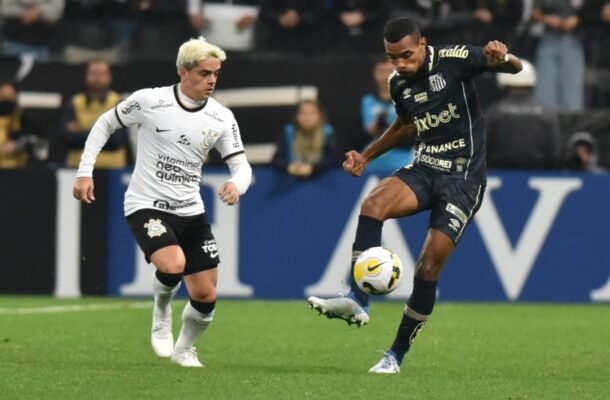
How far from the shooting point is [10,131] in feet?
54.4

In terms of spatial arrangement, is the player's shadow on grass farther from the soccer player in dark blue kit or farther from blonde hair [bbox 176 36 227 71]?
blonde hair [bbox 176 36 227 71]

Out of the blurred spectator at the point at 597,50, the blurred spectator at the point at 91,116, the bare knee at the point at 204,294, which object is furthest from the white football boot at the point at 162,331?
the blurred spectator at the point at 597,50

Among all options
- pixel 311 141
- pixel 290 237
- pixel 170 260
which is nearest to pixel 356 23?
pixel 311 141

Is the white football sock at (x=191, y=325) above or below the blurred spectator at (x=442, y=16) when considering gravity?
below

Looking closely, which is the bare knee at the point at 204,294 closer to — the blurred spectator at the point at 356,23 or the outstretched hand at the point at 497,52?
the outstretched hand at the point at 497,52

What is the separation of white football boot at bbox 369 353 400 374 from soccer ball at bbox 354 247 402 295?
56 centimetres

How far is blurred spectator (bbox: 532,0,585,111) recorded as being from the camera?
17.2 metres

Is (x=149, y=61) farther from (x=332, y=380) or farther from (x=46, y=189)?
(x=332, y=380)

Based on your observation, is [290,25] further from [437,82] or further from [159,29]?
[437,82]

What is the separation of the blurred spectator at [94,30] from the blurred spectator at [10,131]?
1.16 meters

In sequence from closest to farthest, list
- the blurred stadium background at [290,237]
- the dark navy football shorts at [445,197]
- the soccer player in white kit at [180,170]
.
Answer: the dark navy football shorts at [445,197] → the soccer player in white kit at [180,170] → the blurred stadium background at [290,237]

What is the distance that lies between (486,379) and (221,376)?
63.1 inches

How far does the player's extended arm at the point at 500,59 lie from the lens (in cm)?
936

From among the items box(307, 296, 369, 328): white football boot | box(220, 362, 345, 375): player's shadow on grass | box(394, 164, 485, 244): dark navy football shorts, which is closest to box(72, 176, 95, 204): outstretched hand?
box(220, 362, 345, 375): player's shadow on grass
